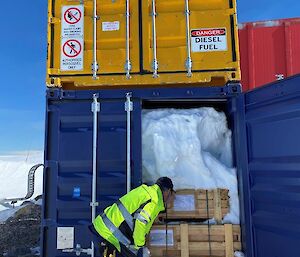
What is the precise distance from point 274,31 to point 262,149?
288 centimetres

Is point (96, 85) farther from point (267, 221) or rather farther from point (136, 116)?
point (267, 221)

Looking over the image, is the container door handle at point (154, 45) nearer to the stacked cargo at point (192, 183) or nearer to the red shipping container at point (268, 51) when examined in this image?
the stacked cargo at point (192, 183)

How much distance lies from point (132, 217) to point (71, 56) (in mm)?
2177

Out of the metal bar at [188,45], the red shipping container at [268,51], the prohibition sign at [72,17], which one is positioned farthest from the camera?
the red shipping container at [268,51]

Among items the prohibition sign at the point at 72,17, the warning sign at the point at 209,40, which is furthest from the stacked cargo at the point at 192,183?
the prohibition sign at the point at 72,17

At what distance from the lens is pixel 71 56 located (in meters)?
4.65

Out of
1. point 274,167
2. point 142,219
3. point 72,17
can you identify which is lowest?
point 142,219

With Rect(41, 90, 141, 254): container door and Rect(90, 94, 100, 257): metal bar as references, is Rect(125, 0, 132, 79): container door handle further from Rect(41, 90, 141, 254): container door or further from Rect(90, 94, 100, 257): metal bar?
Rect(90, 94, 100, 257): metal bar

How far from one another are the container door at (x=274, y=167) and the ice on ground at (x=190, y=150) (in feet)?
1.09

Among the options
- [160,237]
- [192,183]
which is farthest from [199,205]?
[160,237]

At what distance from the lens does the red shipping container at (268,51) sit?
6.00 m

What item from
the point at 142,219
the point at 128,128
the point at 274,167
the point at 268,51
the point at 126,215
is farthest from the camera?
the point at 268,51

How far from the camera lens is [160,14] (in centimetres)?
461

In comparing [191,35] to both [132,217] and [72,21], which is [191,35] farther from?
[132,217]
